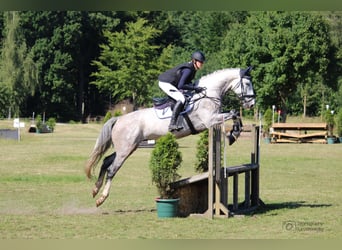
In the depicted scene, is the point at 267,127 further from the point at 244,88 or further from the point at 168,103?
the point at 168,103

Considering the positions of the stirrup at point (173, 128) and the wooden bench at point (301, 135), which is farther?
the wooden bench at point (301, 135)

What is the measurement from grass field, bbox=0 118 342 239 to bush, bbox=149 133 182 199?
0.50 metres

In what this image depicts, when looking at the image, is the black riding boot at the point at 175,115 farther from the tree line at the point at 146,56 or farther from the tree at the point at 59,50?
the tree at the point at 59,50

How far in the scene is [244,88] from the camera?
880cm

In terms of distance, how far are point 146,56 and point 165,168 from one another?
4326 centimetres

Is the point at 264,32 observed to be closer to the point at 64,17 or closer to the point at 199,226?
the point at 64,17

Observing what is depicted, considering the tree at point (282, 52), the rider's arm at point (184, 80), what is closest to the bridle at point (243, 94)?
the rider's arm at point (184, 80)

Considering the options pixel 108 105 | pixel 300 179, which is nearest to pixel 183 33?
pixel 108 105

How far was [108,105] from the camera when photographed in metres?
59.8

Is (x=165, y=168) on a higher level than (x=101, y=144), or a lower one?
lower

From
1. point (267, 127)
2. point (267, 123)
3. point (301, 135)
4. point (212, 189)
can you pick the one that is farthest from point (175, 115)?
point (267, 123)

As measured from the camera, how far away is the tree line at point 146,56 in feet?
141

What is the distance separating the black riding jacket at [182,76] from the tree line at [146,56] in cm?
3006
